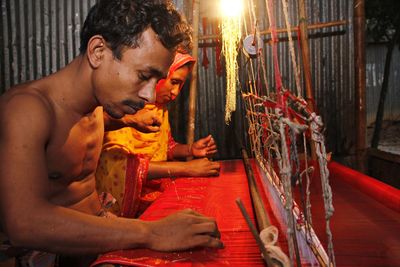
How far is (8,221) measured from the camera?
4.67 ft

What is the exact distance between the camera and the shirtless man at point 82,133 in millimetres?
1430

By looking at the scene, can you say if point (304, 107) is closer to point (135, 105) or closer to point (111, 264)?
point (135, 105)

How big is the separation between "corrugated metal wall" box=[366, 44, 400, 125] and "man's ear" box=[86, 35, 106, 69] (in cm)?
1622

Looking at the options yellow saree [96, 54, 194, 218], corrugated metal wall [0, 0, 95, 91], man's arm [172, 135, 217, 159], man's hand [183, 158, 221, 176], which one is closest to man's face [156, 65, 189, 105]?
yellow saree [96, 54, 194, 218]

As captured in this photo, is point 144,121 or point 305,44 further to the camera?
point 305,44

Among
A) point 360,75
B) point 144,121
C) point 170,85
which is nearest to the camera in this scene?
point 144,121

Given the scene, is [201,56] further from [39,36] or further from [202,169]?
[202,169]

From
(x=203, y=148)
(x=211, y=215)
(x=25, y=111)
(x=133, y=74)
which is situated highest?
(x=133, y=74)

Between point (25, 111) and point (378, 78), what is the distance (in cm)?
1687

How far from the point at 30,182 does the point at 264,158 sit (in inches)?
81.9

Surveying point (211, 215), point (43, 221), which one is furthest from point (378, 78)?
point (43, 221)

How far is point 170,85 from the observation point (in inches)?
139

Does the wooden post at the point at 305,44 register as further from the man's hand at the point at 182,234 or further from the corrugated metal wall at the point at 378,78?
the corrugated metal wall at the point at 378,78

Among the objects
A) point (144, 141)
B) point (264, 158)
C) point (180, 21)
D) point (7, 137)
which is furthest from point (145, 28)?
point (144, 141)
